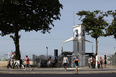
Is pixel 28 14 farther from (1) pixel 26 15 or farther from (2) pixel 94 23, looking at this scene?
(2) pixel 94 23

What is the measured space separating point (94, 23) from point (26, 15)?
84.3ft

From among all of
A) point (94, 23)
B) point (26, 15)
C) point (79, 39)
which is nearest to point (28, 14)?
point (26, 15)

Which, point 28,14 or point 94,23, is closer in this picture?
point 28,14

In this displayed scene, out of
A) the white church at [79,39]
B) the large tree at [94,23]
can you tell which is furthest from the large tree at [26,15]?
the large tree at [94,23]

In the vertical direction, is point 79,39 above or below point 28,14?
below

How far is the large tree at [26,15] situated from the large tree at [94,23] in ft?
63.5

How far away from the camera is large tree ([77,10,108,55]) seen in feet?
176

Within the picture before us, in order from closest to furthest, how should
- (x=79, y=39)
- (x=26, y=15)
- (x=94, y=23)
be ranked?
(x=26, y=15)
(x=79, y=39)
(x=94, y=23)

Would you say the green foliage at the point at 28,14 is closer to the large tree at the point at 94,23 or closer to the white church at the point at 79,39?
the white church at the point at 79,39

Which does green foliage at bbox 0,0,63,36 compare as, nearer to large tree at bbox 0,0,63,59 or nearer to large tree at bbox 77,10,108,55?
large tree at bbox 0,0,63,59

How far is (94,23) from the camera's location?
55062 mm

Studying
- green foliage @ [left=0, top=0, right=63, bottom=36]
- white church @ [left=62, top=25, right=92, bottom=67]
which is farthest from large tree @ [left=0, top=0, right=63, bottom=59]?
white church @ [left=62, top=25, right=92, bottom=67]

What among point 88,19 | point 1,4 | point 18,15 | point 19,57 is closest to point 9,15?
point 18,15

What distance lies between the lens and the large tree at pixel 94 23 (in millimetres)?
53763
